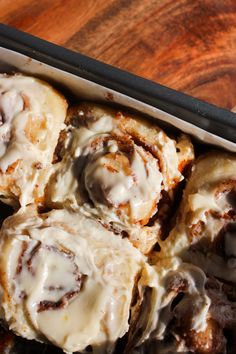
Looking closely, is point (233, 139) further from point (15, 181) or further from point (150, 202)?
point (15, 181)

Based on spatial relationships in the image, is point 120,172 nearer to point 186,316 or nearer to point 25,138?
point 25,138

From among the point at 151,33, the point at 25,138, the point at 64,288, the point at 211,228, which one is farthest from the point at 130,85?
the point at 151,33

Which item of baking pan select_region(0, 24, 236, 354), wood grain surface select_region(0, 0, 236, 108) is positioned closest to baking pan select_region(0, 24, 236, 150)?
baking pan select_region(0, 24, 236, 354)

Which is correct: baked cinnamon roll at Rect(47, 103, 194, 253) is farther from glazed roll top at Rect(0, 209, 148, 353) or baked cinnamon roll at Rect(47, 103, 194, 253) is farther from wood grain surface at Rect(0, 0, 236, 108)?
wood grain surface at Rect(0, 0, 236, 108)

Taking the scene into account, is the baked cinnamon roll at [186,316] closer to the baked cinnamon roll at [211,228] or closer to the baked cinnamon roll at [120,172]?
the baked cinnamon roll at [211,228]

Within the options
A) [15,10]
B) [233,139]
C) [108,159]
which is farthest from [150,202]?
[15,10]
